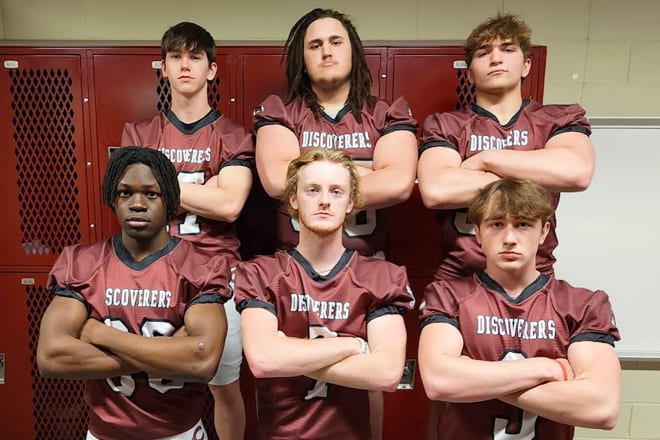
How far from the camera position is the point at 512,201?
1.52 m

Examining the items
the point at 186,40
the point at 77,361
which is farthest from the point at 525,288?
the point at 186,40

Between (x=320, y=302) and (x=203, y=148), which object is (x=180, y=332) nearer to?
(x=320, y=302)

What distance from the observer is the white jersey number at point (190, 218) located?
1984 mm

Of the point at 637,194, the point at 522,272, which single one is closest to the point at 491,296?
the point at 522,272

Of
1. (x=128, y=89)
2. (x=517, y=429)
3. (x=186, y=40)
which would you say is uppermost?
(x=186, y=40)

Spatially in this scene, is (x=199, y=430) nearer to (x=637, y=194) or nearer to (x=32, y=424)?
(x=32, y=424)

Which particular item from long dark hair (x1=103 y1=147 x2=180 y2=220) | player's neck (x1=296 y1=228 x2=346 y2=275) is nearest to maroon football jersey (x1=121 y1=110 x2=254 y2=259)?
long dark hair (x1=103 y1=147 x2=180 y2=220)

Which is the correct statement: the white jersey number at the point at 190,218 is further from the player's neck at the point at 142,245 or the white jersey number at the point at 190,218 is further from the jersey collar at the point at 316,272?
the jersey collar at the point at 316,272

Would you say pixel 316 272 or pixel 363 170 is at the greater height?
pixel 363 170

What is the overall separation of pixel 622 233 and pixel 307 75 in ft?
6.34

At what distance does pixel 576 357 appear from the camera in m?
1.47

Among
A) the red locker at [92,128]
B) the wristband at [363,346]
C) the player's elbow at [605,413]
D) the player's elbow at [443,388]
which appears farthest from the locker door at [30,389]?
the player's elbow at [605,413]

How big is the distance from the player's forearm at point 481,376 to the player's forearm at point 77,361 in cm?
85

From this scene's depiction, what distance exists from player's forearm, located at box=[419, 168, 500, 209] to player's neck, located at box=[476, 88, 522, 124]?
33 centimetres
